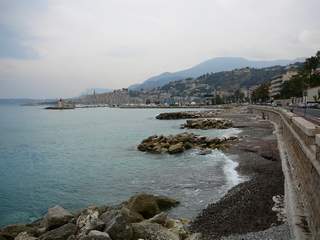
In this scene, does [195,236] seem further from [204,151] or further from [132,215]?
[204,151]

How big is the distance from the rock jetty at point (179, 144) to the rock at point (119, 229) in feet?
78.3

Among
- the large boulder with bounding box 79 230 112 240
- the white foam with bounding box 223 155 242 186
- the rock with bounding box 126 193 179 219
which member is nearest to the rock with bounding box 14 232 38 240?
the large boulder with bounding box 79 230 112 240

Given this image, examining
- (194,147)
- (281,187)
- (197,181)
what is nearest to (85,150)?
(194,147)

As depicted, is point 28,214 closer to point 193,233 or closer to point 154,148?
point 193,233

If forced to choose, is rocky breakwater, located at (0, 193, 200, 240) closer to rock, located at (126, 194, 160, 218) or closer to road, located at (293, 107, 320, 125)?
rock, located at (126, 194, 160, 218)

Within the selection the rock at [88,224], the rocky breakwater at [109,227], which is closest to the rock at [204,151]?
the rocky breakwater at [109,227]

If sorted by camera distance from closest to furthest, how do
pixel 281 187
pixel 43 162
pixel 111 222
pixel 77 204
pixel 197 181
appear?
pixel 111 222
pixel 281 187
pixel 77 204
pixel 197 181
pixel 43 162

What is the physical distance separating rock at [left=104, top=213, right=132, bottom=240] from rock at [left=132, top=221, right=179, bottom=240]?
0.29m

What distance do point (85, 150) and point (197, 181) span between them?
23.8 meters

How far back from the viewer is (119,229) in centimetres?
1112

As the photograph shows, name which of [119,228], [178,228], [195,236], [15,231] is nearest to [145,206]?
[178,228]

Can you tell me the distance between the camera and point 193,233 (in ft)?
40.7

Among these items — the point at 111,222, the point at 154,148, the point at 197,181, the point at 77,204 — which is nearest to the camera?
the point at 111,222

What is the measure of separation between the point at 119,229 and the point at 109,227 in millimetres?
336
